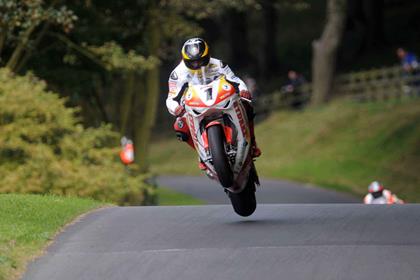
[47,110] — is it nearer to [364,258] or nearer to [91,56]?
[91,56]

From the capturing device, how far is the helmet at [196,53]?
47.0 ft

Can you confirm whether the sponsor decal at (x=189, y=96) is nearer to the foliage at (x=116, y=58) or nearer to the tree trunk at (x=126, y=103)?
the foliage at (x=116, y=58)

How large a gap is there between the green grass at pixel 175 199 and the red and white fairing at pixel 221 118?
68.3 ft

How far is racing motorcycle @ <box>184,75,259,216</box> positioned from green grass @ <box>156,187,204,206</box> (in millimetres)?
20764

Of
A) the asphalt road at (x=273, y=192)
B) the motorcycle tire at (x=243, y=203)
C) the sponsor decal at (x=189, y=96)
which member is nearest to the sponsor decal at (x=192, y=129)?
the sponsor decal at (x=189, y=96)

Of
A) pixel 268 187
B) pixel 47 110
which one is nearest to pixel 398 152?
pixel 268 187

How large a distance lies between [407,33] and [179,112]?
153ft

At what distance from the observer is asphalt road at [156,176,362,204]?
115ft

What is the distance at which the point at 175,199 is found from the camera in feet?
123

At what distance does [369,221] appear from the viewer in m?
14.0

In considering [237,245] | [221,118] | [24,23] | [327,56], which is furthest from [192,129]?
[327,56]

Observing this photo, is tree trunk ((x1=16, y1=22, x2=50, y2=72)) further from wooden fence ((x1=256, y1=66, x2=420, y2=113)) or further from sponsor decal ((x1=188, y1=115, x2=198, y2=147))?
wooden fence ((x1=256, y1=66, x2=420, y2=113))

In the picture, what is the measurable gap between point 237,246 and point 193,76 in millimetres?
2906

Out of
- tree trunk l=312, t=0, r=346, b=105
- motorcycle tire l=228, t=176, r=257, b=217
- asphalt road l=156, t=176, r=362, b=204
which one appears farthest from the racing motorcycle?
tree trunk l=312, t=0, r=346, b=105
